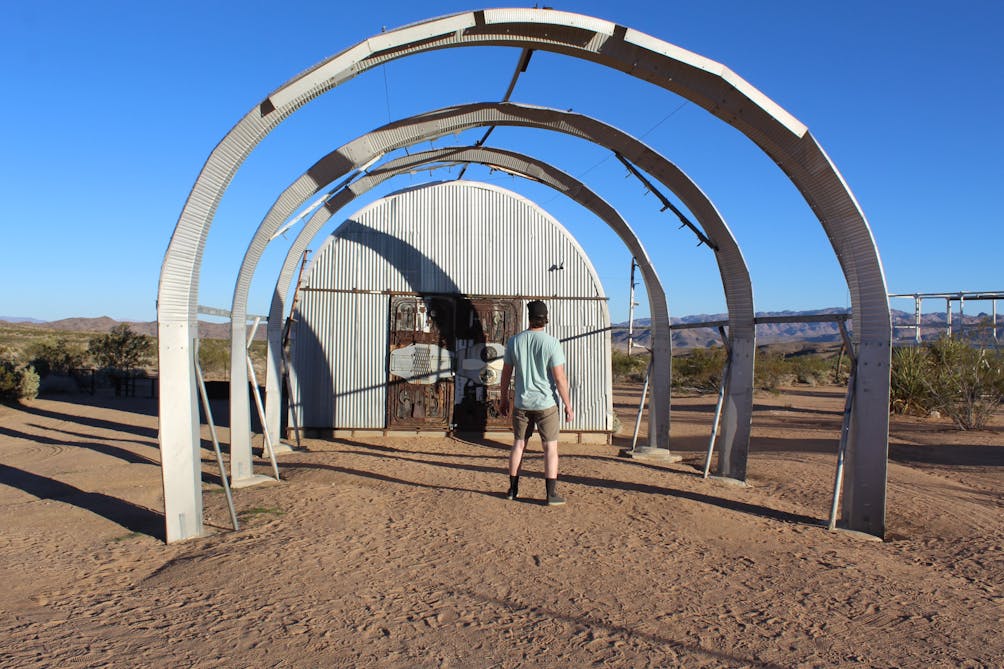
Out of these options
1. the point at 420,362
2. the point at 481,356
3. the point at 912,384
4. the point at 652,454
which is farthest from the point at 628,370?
the point at 652,454

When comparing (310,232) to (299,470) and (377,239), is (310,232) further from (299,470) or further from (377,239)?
(299,470)

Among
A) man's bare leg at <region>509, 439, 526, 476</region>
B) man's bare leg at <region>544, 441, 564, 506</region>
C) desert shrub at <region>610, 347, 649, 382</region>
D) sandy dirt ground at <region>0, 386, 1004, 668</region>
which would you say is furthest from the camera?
desert shrub at <region>610, 347, 649, 382</region>

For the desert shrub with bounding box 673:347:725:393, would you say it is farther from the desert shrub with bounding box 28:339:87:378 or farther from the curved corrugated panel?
the desert shrub with bounding box 28:339:87:378

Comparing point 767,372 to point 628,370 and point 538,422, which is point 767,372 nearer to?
point 628,370

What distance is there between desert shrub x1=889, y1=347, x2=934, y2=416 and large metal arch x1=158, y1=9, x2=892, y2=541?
13517 mm

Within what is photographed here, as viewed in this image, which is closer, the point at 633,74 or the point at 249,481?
the point at 633,74

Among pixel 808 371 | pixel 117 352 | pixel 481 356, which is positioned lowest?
pixel 808 371

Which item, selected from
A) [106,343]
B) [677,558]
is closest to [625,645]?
[677,558]

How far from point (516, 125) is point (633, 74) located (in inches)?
124

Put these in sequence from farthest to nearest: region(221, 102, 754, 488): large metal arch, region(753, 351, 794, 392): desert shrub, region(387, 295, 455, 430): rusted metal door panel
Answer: region(753, 351, 794, 392): desert shrub → region(387, 295, 455, 430): rusted metal door panel → region(221, 102, 754, 488): large metal arch

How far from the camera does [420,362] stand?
13.4 m

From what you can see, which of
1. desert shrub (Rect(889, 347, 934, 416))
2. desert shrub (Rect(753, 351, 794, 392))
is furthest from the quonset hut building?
desert shrub (Rect(753, 351, 794, 392))

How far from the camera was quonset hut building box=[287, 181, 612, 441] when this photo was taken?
518 inches

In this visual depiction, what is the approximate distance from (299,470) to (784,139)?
6.96m
